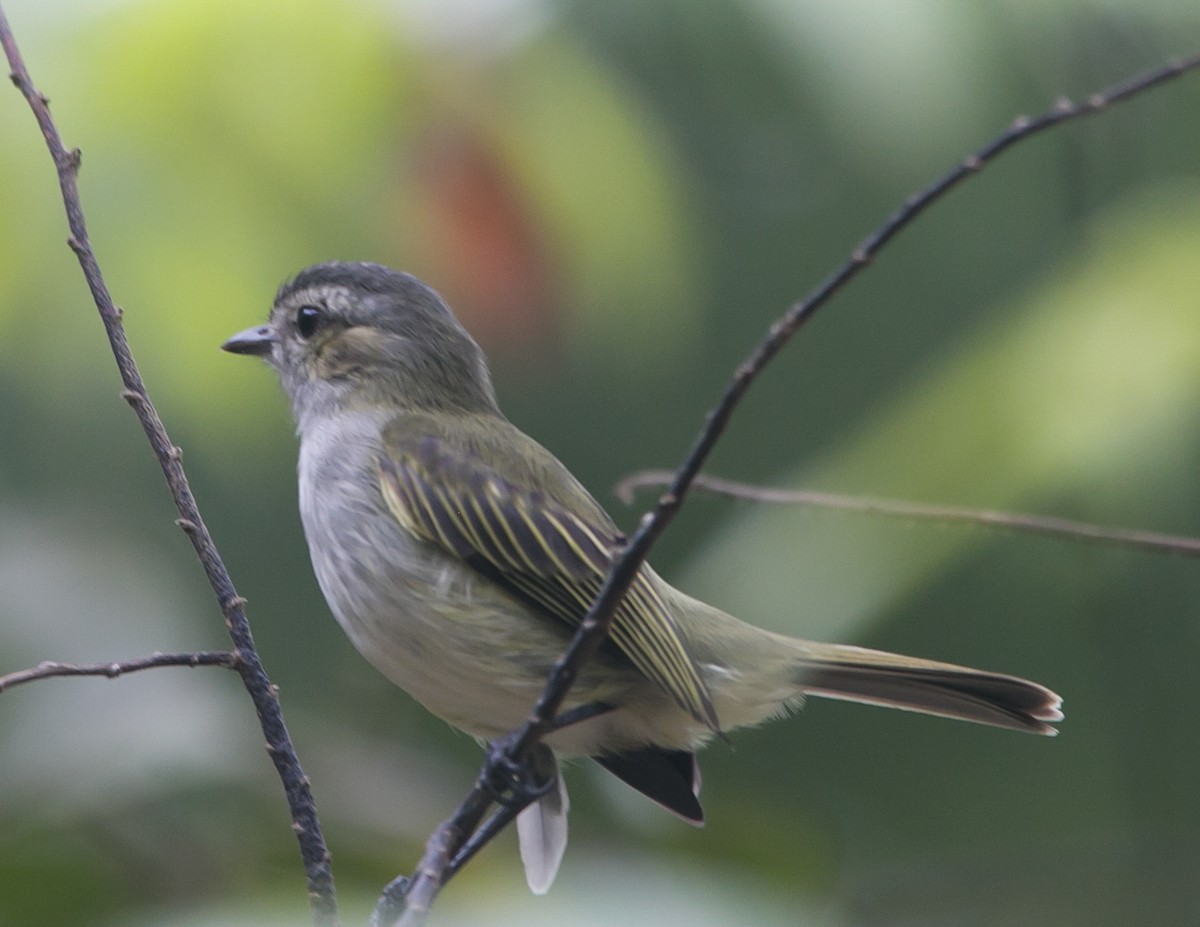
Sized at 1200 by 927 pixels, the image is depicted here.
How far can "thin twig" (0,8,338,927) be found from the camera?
1.76 m

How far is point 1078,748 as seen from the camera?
6414mm

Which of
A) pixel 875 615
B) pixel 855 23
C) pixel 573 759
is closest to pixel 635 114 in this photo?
pixel 855 23

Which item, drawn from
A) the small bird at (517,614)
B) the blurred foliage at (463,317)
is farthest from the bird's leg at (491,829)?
the small bird at (517,614)

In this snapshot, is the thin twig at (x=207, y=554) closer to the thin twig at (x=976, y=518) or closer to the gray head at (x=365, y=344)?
the thin twig at (x=976, y=518)

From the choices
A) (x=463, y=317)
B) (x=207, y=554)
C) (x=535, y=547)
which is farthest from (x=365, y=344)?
(x=207, y=554)

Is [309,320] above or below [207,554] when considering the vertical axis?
above

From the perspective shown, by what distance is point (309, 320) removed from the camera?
3180mm

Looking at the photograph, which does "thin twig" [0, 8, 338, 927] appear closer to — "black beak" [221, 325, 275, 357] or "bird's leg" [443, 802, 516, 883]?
"bird's leg" [443, 802, 516, 883]

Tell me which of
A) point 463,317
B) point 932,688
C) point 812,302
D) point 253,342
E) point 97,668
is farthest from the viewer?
point 463,317

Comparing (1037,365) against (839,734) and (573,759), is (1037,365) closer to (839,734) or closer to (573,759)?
(573,759)

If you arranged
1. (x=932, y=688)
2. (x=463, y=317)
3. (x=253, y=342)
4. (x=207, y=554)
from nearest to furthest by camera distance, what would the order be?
(x=207, y=554) → (x=932, y=688) → (x=253, y=342) → (x=463, y=317)

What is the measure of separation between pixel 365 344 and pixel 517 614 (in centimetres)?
93

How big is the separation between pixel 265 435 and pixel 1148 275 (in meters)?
2.64

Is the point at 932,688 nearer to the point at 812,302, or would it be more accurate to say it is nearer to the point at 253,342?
the point at 812,302
